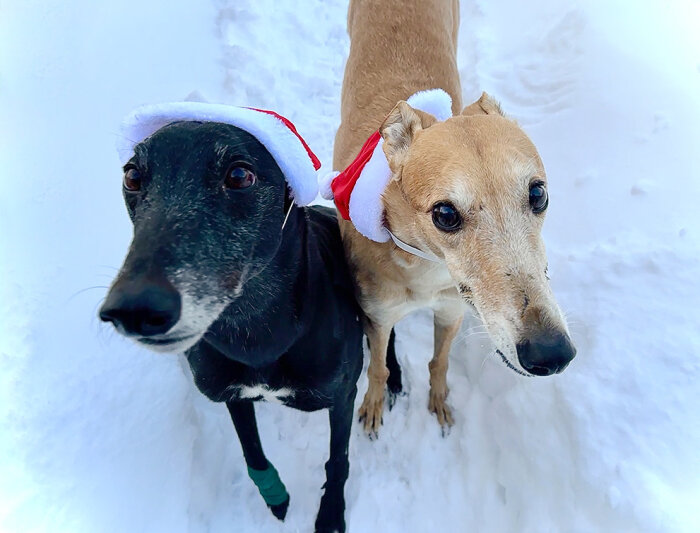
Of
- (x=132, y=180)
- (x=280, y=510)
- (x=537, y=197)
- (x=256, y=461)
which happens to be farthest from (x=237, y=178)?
(x=280, y=510)

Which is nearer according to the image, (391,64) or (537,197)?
(537,197)

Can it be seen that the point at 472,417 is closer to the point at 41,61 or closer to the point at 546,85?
the point at 546,85

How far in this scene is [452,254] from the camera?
1977 millimetres

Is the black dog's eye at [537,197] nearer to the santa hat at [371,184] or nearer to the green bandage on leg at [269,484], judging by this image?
the santa hat at [371,184]

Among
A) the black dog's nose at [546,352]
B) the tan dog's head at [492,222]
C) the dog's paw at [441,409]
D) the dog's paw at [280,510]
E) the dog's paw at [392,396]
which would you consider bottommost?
the dog's paw at [280,510]

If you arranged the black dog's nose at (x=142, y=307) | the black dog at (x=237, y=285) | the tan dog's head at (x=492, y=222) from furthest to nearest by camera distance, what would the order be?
the tan dog's head at (x=492, y=222)
the black dog at (x=237, y=285)
the black dog's nose at (x=142, y=307)

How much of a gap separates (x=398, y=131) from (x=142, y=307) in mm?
1417

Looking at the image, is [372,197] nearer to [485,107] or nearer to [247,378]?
[485,107]

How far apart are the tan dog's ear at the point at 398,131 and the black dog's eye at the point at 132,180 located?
1068 millimetres

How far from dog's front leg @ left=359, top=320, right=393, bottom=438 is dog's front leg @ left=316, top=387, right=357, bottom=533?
0.35 metres

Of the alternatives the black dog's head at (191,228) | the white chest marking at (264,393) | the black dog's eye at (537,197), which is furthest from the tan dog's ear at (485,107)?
the white chest marking at (264,393)

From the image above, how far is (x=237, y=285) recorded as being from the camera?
5.98ft

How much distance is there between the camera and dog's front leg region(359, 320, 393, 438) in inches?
118

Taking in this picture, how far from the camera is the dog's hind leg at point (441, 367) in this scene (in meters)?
2.98
